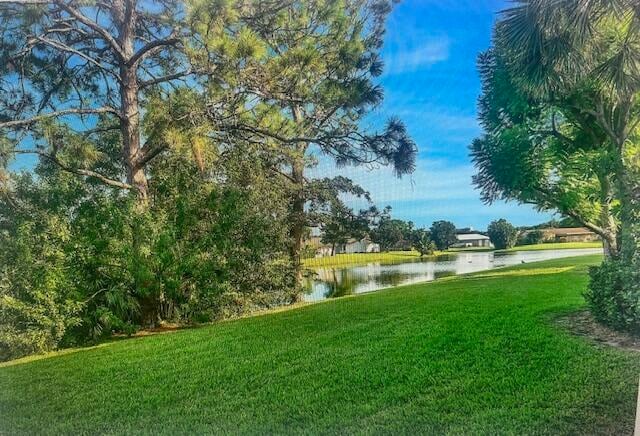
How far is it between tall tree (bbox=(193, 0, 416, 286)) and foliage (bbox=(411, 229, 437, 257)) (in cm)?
32

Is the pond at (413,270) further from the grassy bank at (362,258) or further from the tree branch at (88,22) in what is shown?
the tree branch at (88,22)

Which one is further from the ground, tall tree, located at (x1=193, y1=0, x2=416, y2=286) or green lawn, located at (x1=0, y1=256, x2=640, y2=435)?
tall tree, located at (x1=193, y1=0, x2=416, y2=286)

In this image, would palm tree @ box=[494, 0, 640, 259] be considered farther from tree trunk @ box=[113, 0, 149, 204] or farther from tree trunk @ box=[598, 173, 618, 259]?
tree trunk @ box=[113, 0, 149, 204]

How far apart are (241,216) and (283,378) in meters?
0.86

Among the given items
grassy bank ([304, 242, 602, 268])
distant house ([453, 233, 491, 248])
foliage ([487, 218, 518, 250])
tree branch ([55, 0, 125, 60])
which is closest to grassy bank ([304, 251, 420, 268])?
grassy bank ([304, 242, 602, 268])

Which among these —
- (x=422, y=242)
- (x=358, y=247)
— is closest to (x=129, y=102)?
(x=358, y=247)

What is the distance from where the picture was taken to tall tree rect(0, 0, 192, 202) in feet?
7.37

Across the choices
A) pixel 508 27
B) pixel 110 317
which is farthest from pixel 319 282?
pixel 508 27

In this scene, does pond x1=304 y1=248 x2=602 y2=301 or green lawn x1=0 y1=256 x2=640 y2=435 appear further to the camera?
pond x1=304 y1=248 x2=602 y2=301

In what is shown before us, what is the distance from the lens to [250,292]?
251 centimetres

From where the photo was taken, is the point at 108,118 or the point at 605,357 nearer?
the point at 605,357

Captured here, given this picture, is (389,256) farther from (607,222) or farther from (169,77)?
(169,77)

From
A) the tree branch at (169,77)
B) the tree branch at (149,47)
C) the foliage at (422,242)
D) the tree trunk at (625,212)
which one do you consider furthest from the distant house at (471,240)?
the tree branch at (149,47)

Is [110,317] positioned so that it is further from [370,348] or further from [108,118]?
[370,348]
